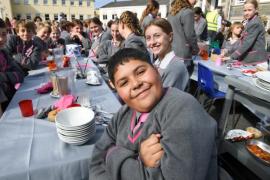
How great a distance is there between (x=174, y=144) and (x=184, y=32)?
3.26 meters

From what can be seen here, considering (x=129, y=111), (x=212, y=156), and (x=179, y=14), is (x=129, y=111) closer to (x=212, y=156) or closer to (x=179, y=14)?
(x=212, y=156)

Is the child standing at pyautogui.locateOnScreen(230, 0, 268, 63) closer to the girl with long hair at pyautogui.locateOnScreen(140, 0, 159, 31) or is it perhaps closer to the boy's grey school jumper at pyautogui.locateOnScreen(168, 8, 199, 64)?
the boy's grey school jumper at pyautogui.locateOnScreen(168, 8, 199, 64)

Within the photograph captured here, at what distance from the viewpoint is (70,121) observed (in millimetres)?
1496

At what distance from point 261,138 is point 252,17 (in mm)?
2418

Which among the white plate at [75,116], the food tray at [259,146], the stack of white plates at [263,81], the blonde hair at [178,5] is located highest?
the blonde hair at [178,5]

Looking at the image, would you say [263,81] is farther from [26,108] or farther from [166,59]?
[26,108]

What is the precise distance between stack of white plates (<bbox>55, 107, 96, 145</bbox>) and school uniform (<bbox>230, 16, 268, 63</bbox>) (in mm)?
3247

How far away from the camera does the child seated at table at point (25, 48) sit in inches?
140

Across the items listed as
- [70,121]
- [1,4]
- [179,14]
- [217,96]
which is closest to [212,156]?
[70,121]

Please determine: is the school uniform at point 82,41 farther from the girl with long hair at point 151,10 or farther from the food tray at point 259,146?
the food tray at point 259,146

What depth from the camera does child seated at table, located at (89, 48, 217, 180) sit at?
75 cm

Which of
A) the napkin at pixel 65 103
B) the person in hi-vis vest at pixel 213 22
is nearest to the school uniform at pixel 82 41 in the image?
the napkin at pixel 65 103

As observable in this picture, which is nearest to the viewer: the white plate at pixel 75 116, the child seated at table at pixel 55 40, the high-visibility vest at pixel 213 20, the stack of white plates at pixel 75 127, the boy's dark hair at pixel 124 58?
the boy's dark hair at pixel 124 58

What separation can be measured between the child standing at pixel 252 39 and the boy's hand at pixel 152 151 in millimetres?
3484
